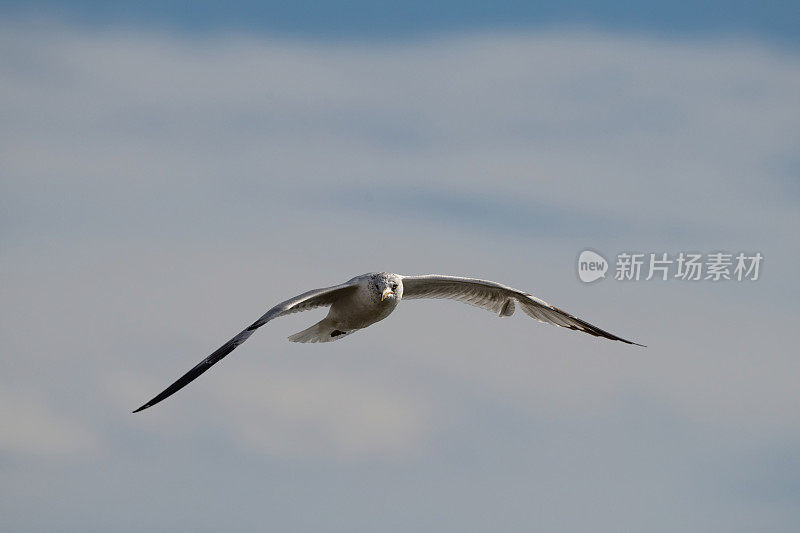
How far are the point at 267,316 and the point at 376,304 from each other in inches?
85.9

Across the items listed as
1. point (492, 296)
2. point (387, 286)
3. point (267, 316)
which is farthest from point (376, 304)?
point (492, 296)

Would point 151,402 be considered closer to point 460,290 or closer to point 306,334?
point 306,334

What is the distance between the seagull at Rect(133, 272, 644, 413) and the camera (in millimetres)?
19344

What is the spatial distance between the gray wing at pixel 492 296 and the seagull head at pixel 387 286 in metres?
0.98

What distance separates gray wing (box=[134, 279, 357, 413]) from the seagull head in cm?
42

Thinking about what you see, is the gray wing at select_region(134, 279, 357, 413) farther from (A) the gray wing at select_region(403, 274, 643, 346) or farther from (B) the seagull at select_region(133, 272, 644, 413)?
(A) the gray wing at select_region(403, 274, 643, 346)

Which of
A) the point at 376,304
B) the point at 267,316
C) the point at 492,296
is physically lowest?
the point at 267,316

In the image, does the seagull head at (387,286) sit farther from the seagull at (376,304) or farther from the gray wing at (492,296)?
the gray wing at (492,296)

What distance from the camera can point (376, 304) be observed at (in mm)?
20812

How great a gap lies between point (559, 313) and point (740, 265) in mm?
5122

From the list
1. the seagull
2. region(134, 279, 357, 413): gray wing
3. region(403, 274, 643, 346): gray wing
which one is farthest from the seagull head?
region(403, 274, 643, 346): gray wing

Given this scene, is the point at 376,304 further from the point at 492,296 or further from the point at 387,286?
the point at 492,296

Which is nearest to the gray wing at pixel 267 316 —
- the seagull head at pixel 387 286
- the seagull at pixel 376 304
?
the seagull at pixel 376 304

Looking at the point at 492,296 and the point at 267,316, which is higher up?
the point at 492,296
